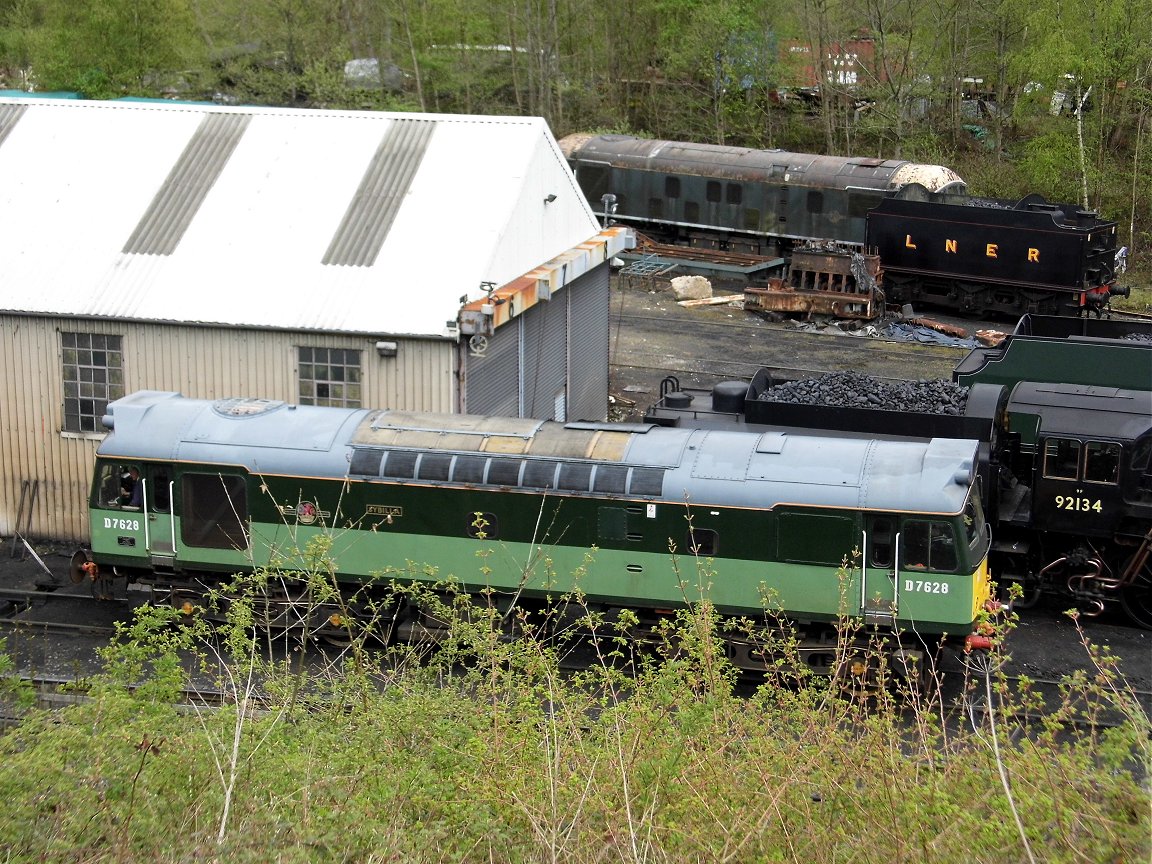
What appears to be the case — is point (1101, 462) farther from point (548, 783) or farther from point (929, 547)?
point (548, 783)

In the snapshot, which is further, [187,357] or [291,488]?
[187,357]

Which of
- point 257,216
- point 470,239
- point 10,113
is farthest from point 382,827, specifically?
point 10,113

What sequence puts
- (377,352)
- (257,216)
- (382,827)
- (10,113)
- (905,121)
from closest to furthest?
(382,827) < (377,352) < (257,216) < (10,113) < (905,121)

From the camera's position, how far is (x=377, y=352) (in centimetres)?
1783

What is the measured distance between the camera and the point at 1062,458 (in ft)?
52.2

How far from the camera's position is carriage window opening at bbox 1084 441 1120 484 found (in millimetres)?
15625

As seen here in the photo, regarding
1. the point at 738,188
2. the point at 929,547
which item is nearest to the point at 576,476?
the point at 929,547

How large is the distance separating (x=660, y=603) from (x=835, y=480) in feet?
7.61

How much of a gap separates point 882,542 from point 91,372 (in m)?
11.6

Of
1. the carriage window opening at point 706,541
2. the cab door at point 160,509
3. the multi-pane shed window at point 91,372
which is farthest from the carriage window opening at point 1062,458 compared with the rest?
the multi-pane shed window at point 91,372

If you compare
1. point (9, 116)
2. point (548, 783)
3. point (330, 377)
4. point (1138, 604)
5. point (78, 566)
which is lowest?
point (1138, 604)

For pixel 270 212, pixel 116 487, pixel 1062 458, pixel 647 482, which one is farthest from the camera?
pixel 270 212

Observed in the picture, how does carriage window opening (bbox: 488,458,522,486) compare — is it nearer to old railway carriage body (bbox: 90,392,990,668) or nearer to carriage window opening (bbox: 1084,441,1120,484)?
old railway carriage body (bbox: 90,392,990,668)

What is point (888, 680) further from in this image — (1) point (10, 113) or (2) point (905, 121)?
(2) point (905, 121)
